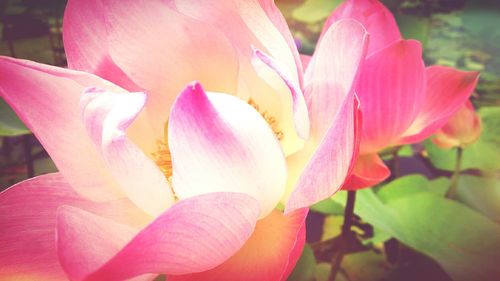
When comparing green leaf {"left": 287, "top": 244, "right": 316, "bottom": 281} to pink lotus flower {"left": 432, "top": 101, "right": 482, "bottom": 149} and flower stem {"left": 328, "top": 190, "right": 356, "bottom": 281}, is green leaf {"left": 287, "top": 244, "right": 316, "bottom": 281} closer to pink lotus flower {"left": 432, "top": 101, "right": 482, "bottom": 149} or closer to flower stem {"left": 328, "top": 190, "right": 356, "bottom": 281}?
flower stem {"left": 328, "top": 190, "right": 356, "bottom": 281}

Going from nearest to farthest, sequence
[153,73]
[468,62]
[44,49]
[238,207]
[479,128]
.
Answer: [238,207], [153,73], [479,128], [44,49], [468,62]

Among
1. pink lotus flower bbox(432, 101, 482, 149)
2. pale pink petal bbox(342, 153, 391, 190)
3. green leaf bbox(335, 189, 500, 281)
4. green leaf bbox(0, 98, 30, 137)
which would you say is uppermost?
pale pink petal bbox(342, 153, 391, 190)

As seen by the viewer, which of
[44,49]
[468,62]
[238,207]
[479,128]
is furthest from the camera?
[468,62]

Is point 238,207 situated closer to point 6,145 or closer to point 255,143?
point 255,143

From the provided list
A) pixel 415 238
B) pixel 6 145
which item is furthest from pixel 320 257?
pixel 6 145

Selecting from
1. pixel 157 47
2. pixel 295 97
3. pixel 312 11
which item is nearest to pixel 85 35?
pixel 157 47

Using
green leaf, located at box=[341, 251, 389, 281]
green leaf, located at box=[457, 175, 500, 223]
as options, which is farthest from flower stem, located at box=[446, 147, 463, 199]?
green leaf, located at box=[341, 251, 389, 281]

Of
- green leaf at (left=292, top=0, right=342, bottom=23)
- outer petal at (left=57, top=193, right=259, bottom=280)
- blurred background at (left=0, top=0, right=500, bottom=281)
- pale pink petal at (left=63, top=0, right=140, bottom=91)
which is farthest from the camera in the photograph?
green leaf at (left=292, top=0, right=342, bottom=23)
